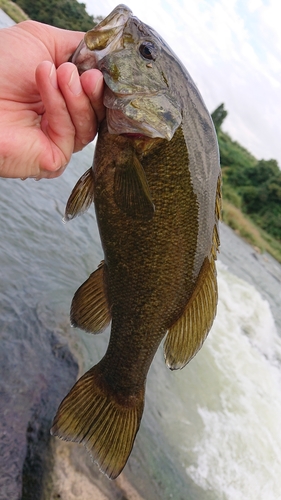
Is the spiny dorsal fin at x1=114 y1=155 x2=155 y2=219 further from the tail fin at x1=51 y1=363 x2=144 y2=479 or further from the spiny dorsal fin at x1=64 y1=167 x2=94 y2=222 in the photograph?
the tail fin at x1=51 y1=363 x2=144 y2=479

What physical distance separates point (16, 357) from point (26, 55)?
10.3 feet

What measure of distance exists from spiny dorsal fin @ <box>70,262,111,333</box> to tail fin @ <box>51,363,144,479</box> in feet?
1.13

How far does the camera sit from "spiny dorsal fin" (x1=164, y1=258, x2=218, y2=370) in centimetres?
203

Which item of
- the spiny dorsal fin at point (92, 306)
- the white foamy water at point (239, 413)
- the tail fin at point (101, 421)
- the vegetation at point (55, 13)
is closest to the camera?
the tail fin at point (101, 421)

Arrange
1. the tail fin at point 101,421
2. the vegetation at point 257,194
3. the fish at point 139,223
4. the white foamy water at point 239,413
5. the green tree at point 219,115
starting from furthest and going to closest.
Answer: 1. the green tree at point 219,115
2. the vegetation at point 257,194
3. the white foamy water at point 239,413
4. the tail fin at point 101,421
5. the fish at point 139,223

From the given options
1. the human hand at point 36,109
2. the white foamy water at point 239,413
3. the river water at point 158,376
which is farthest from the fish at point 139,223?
the white foamy water at point 239,413

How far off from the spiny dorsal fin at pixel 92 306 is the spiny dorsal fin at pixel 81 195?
1.29 feet

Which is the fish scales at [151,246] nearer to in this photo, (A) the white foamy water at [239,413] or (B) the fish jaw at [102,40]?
(B) the fish jaw at [102,40]

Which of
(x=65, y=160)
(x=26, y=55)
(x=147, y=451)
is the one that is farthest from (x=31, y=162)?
(x=147, y=451)

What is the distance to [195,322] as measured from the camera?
81.4 inches

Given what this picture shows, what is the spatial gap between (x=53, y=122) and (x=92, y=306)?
106 centimetres

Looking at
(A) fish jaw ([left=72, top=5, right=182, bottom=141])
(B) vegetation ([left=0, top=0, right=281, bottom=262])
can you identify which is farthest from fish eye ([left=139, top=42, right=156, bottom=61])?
(B) vegetation ([left=0, top=0, right=281, bottom=262])

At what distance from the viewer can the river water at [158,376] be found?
13.7 ft

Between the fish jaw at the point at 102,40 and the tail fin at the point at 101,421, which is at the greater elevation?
the fish jaw at the point at 102,40
